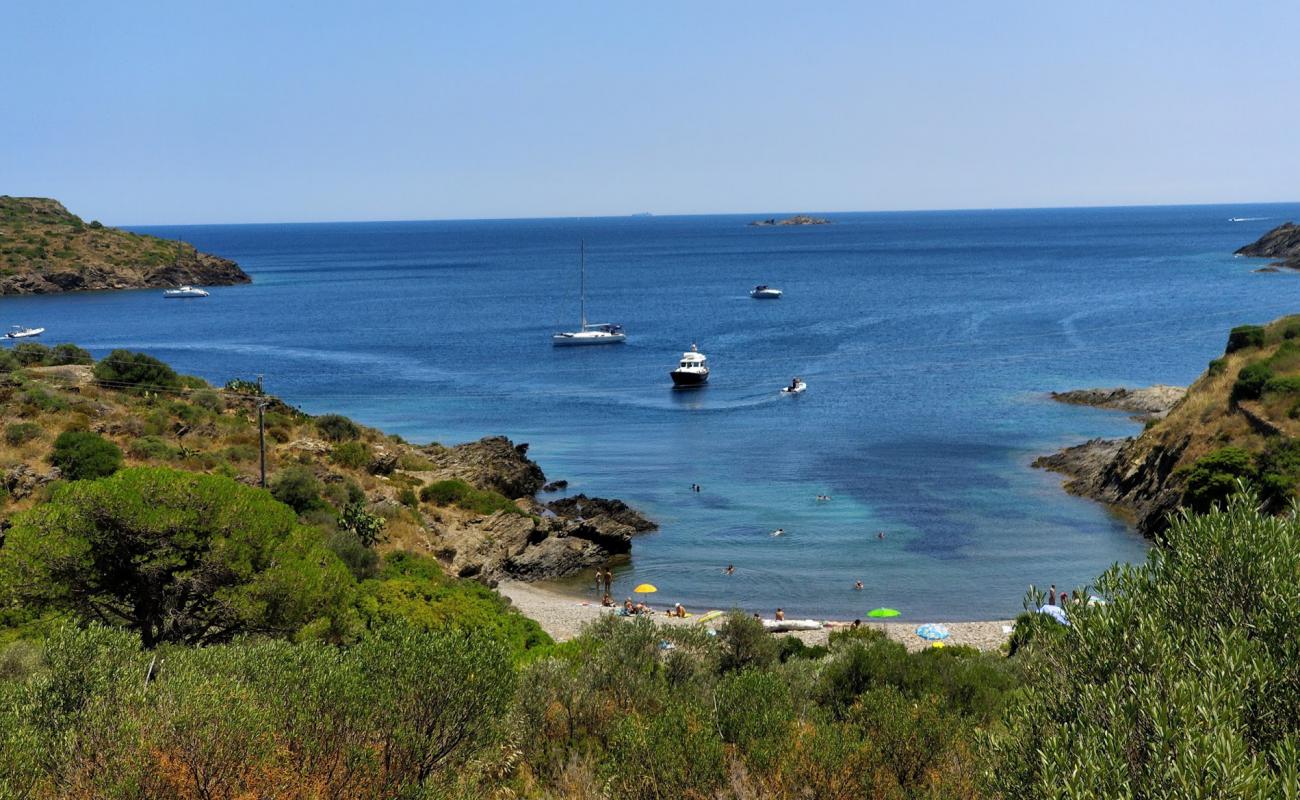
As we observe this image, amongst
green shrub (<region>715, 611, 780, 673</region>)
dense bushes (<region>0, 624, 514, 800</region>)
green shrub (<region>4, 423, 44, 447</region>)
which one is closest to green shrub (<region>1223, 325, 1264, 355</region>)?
green shrub (<region>715, 611, 780, 673</region>)

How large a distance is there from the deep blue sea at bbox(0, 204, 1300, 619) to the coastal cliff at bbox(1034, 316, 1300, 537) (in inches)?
76.8

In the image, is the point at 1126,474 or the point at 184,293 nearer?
the point at 1126,474

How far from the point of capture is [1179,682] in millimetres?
7945

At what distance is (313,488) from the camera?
118 ft

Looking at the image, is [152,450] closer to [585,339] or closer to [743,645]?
[743,645]

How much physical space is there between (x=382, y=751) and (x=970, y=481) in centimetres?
4349

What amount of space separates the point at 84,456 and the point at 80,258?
137 m

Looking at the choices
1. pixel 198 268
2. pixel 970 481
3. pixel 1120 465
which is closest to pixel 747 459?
pixel 970 481

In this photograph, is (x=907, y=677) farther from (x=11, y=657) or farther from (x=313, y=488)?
(x=313, y=488)

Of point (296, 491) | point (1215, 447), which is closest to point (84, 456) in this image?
point (296, 491)

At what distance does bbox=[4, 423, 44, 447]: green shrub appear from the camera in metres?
33.3

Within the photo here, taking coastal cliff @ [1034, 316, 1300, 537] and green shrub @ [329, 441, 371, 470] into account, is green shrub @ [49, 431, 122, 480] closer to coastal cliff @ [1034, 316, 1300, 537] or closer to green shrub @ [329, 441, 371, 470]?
green shrub @ [329, 441, 371, 470]

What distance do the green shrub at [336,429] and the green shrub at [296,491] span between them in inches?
394

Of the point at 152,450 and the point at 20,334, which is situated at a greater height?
the point at 152,450
